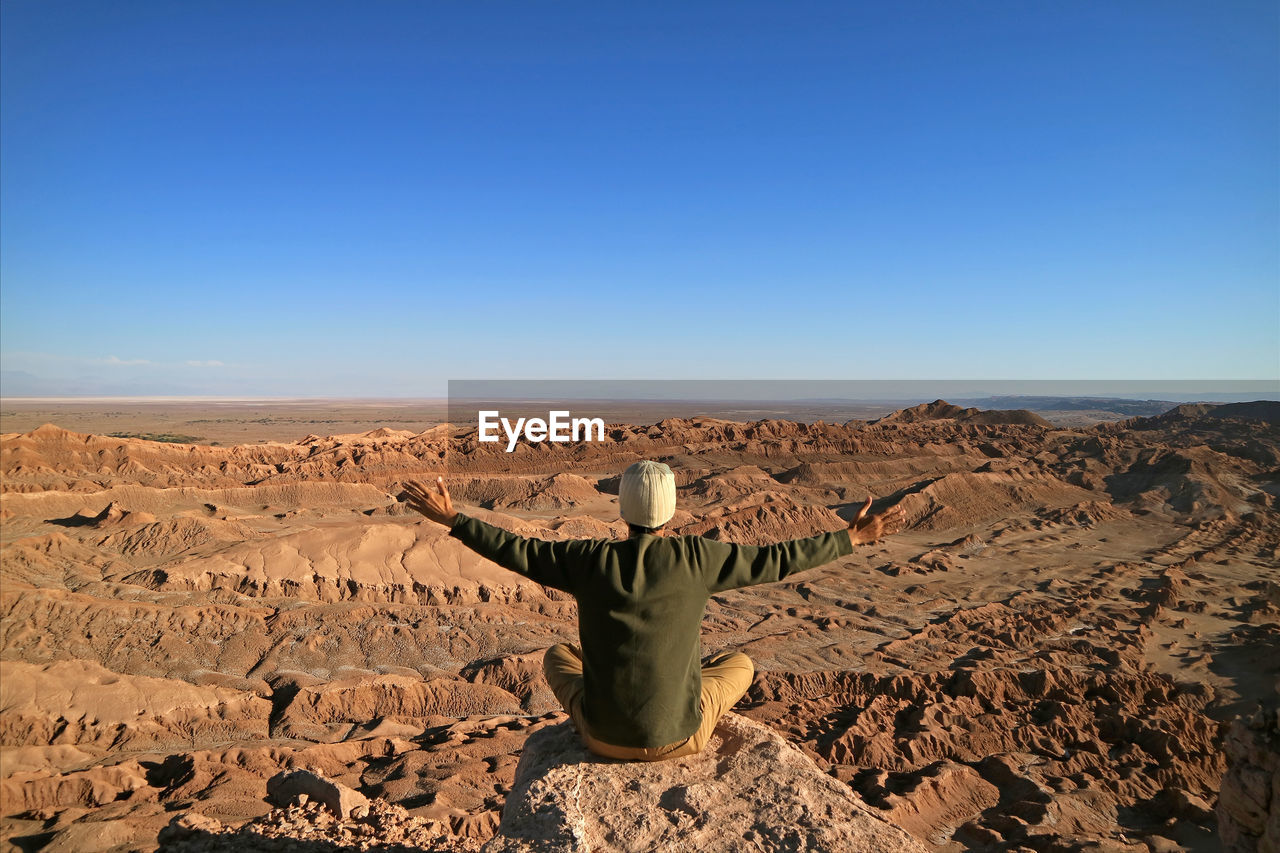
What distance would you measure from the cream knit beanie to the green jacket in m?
0.08

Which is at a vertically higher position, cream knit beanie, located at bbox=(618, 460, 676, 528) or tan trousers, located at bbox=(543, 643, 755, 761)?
cream knit beanie, located at bbox=(618, 460, 676, 528)

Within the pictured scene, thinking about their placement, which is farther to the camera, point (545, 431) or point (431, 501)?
point (545, 431)

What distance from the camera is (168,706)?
7.81 m

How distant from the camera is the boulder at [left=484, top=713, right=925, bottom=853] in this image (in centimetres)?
248

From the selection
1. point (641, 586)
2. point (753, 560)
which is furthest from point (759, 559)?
point (641, 586)

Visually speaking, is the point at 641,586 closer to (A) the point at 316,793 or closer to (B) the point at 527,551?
(B) the point at 527,551

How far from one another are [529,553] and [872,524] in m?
1.40

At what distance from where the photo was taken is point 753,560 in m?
2.67

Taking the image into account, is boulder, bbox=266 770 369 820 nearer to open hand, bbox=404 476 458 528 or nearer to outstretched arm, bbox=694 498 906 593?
open hand, bbox=404 476 458 528

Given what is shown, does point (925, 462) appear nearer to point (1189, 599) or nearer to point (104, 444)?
point (1189, 599)

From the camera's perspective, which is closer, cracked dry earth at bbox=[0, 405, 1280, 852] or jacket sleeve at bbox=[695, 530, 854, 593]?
jacket sleeve at bbox=[695, 530, 854, 593]

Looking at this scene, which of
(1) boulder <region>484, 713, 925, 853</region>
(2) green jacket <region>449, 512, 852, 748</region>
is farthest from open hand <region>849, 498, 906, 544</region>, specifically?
(1) boulder <region>484, 713, 925, 853</region>

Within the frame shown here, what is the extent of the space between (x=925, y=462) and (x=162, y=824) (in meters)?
28.7

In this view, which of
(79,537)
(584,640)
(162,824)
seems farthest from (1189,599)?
(79,537)
